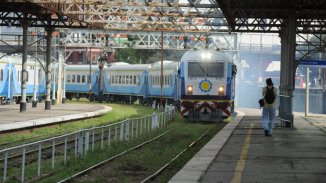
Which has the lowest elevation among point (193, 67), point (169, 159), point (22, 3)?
point (169, 159)

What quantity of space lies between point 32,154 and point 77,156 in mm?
1671

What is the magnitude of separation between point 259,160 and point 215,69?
56.9ft

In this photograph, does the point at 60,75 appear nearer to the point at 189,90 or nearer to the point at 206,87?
the point at 189,90

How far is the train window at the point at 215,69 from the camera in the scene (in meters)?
31.3

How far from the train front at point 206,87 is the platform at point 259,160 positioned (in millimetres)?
9728

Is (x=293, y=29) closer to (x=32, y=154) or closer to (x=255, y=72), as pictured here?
(x=32, y=154)

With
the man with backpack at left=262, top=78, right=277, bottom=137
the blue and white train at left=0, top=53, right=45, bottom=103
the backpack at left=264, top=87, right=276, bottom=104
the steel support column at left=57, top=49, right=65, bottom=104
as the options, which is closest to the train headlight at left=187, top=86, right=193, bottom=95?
the man with backpack at left=262, top=78, right=277, bottom=137

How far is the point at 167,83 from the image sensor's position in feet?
156

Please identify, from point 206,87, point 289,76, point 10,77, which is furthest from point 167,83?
point 289,76

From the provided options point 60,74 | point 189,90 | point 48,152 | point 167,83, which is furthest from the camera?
point 167,83

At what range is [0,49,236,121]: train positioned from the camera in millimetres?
30984

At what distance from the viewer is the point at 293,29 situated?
26078mm

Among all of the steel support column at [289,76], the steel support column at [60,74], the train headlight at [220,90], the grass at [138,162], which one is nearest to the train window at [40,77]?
the steel support column at [60,74]

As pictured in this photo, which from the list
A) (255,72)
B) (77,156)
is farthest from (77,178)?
(255,72)
